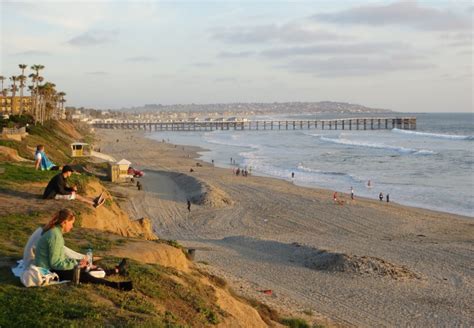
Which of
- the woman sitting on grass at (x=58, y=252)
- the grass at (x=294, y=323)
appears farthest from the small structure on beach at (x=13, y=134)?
the woman sitting on grass at (x=58, y=252)

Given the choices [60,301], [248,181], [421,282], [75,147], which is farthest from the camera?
[75,147]

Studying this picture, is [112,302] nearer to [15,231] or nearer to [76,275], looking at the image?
[76,275]

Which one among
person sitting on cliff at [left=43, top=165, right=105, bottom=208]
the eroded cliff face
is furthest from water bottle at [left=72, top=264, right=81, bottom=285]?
person sitting on cliff at [left=43, top=165, right=105, bottom=208]

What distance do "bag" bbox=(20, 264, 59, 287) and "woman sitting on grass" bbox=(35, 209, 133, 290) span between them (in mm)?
93

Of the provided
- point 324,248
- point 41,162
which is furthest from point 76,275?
point 324,248

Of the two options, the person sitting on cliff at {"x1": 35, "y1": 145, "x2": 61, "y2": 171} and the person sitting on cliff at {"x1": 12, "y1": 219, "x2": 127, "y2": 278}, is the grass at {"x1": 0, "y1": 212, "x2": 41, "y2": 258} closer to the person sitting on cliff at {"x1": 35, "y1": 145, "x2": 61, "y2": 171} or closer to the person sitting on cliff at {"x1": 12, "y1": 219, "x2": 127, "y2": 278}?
the person sitting on cliff at {"x1": 12, "y1": 219, "x2": 127, "y2": 278}

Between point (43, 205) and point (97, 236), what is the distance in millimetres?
2196

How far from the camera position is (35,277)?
6555 mm

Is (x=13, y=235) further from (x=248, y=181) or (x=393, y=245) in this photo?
(x=248, y=181)

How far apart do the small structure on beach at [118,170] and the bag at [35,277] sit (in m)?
27.1

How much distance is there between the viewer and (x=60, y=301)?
6.21 meters

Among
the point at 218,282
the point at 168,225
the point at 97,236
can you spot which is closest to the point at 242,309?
the point at 218,282

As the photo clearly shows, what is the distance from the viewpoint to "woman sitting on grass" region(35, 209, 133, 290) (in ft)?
21.5

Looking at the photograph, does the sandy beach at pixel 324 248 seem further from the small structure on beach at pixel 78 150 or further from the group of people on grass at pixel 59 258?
the small structure on beach at pixel 78 150
